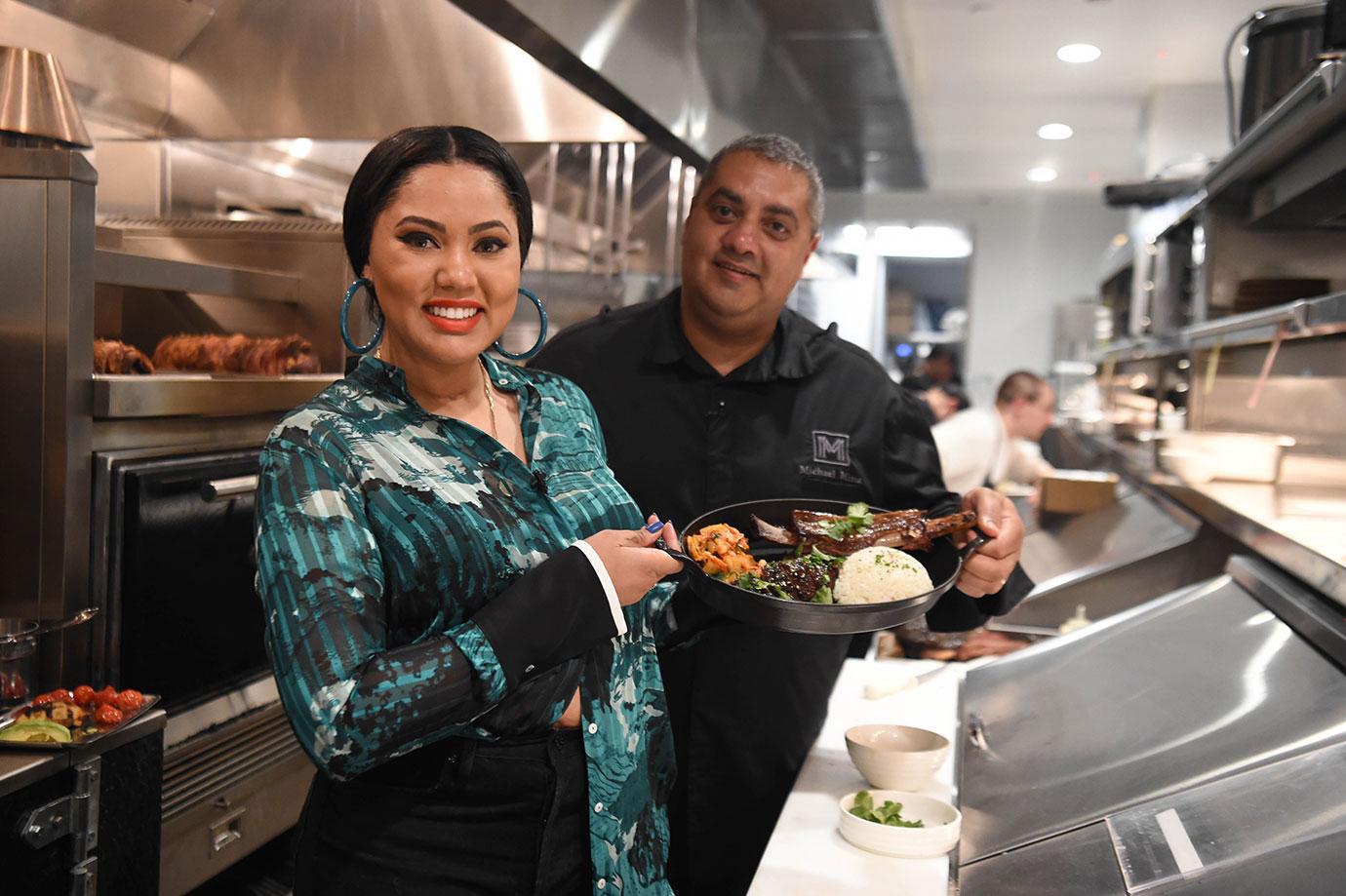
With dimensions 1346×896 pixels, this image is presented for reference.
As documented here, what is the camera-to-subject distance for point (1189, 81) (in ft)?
24.3

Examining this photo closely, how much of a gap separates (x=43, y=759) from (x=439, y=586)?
720 millimetres

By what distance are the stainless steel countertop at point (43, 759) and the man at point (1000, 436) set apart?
9.85 feet

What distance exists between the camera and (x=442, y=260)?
1.41 meters

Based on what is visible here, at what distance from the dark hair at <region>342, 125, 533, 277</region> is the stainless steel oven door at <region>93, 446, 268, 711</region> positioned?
94cm

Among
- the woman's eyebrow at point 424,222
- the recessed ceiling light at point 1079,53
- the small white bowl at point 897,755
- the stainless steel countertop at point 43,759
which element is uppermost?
the recessed ceiling light at point 1079,53

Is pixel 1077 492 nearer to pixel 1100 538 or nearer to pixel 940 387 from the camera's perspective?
pixel 1100 538

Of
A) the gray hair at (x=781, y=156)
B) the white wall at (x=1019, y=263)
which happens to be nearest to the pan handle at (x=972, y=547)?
the gray hair at (x=781, y=156)

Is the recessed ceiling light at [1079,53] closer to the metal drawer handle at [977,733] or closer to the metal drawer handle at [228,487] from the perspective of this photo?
the metal drawer handle at [977,733]

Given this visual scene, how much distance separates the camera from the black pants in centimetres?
143

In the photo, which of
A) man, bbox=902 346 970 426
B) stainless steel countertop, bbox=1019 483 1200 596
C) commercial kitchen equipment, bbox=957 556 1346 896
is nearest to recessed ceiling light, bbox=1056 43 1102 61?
man, bbox=902 346 970 426

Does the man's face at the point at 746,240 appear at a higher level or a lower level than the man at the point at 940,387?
higher

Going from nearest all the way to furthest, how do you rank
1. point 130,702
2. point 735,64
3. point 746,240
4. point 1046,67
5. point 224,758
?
1. point 130,702
2. point 746,240
3. point 224,758
4. point 735,64
5. point 1046,67

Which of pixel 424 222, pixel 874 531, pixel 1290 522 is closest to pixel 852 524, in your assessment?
pixel 874 531

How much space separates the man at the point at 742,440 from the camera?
221 centimetres
